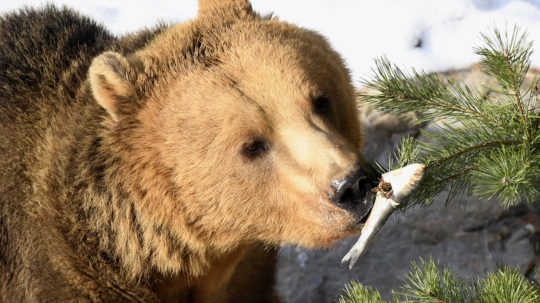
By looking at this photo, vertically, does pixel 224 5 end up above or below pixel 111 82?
above

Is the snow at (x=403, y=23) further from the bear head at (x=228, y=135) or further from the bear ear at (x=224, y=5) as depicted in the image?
the bear head at (x=228, y=135)

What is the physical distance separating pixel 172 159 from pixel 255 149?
1.50 ft

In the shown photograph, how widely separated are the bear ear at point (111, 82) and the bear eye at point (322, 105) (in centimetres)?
99

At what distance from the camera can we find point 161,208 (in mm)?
3508

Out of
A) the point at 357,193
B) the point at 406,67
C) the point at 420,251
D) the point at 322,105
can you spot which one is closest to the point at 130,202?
the point at 322,105

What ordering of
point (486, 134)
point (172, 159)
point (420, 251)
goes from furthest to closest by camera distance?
point (420, 251), point (172, 159), point (486, 134)

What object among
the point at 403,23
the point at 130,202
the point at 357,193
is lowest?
the point at 357,193

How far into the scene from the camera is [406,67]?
5961 millimetres

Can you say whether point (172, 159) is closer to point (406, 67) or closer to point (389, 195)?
point (389, 195)

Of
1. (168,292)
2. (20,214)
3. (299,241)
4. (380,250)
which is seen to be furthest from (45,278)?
(380,250)

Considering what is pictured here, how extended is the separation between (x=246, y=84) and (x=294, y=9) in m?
3.81

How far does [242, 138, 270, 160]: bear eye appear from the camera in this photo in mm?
3309

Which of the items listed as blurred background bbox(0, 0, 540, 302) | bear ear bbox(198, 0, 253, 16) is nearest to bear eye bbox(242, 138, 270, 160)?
bear ear bbox(198, 0, 253, 16)

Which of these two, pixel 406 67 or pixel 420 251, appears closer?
pixel 420 251
